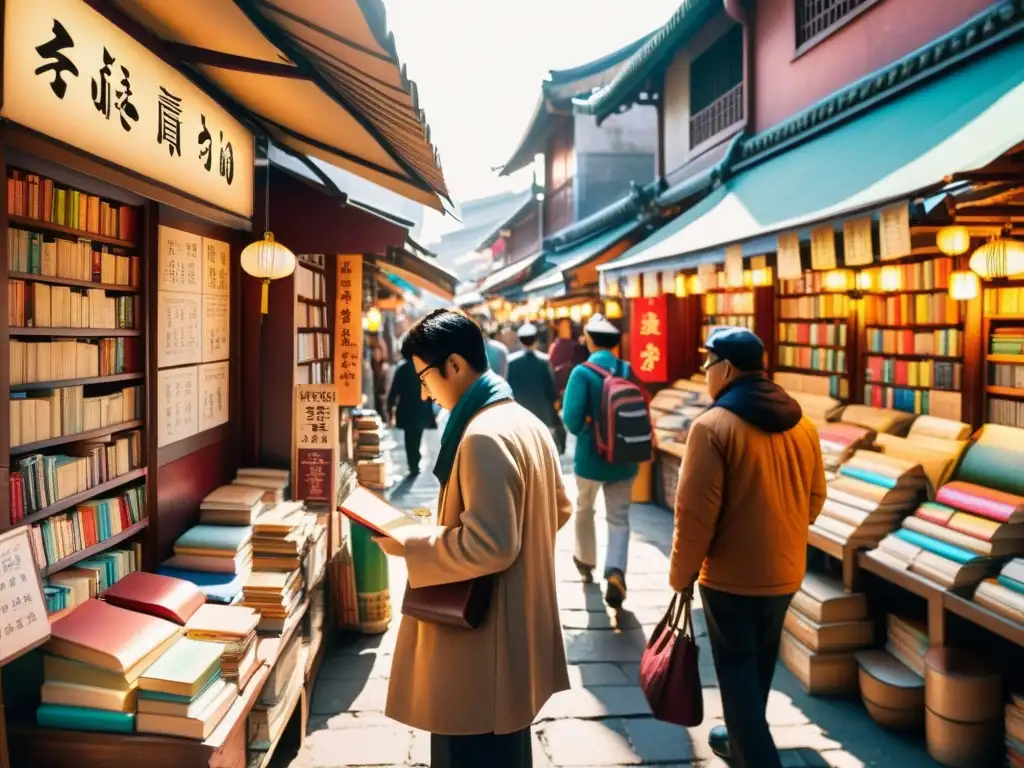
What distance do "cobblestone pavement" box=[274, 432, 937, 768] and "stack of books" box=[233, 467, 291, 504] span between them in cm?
150

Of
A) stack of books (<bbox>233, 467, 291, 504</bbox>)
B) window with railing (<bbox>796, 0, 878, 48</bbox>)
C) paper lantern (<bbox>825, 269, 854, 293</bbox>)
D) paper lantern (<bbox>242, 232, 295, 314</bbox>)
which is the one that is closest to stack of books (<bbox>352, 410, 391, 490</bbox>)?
stack of books (<bbox>233, 467, 291, 504</bbox>)

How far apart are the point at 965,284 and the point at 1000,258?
2.55 ft

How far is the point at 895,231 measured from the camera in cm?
470

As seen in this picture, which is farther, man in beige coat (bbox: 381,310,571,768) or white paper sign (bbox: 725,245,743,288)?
white paper sign (bbox: 725,245,743,288)

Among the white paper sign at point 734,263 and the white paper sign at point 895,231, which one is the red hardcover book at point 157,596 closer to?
the white paper sign at point 895,231

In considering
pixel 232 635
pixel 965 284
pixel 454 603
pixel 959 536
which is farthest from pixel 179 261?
pixel 965 284

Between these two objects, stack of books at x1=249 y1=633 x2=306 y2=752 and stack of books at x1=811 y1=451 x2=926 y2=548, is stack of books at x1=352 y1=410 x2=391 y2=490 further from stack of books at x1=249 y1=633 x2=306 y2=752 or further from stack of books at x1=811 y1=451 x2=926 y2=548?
stack of books at x1=811 y1=451 x2=926 y2=548

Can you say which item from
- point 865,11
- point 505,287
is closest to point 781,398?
point 865,11

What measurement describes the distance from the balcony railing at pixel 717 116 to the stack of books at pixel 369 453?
7472 mm

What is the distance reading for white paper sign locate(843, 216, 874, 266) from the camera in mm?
5012

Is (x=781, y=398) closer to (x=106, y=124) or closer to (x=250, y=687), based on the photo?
(x=250, y=687)

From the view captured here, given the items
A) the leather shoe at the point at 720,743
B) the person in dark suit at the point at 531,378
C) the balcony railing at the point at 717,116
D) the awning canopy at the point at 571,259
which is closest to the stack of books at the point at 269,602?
the leather shoe at the point at 720,743

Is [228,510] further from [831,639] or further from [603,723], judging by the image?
[831,639]

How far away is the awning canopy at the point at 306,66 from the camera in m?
3.48
